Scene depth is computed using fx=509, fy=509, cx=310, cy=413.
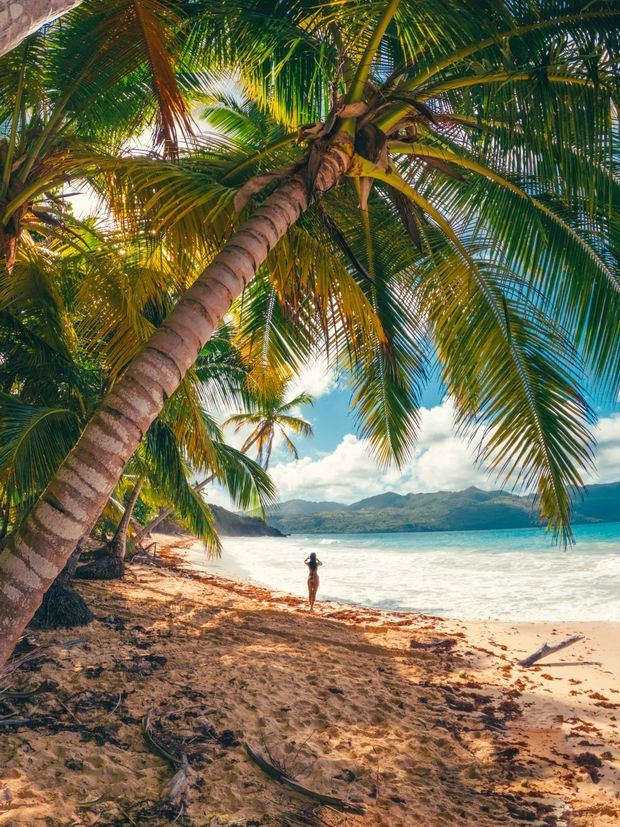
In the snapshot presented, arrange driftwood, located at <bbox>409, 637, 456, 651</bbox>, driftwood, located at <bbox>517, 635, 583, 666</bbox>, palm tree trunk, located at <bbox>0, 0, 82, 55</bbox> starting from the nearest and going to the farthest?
palm tree trunk, located at <bbox>0, 0, 82, 55</bbox>, driftwood, located at <bbox>517, 635, 583, 666</bbox>, driftwood, located at <bbox>409, 637, 456, 651</bbox>

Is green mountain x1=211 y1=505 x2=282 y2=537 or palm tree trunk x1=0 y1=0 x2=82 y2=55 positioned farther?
green mountain x1=211 y1=505 x2=282 y2=537

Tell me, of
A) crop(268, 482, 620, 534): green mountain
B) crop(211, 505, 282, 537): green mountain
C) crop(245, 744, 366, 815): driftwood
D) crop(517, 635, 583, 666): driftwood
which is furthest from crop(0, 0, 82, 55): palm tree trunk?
crop(268, 482, 620, 534): green mountain

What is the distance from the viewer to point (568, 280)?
4.41 m

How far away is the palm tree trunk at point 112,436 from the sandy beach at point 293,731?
1.26 metres

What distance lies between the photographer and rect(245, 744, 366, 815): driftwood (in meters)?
3.00

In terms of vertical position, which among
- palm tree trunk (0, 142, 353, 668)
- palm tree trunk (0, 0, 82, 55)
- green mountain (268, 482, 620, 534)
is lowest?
green mountain (268, 482, 620, 534)

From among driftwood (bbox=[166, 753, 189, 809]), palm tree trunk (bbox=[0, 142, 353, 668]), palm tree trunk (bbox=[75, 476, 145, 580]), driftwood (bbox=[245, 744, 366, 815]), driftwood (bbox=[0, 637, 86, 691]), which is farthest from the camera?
palm tree trunk (bbox=[75, 476, 145, 580])

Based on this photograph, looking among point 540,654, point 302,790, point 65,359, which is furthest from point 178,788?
point 540,654

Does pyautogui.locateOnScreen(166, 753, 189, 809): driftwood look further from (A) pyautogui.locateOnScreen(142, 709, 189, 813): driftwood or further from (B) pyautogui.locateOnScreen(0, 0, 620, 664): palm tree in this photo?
(B) pyautogui.locateOnScreen(0, 0, 620, 664): palm tree

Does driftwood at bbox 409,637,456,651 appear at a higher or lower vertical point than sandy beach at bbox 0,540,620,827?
lower

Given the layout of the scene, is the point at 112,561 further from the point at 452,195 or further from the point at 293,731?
the point at 452,195

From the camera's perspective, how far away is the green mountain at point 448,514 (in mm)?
78812

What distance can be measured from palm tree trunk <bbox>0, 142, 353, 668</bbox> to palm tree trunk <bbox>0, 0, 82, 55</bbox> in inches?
54.0

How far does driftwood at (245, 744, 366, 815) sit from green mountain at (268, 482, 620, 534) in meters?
71.9
